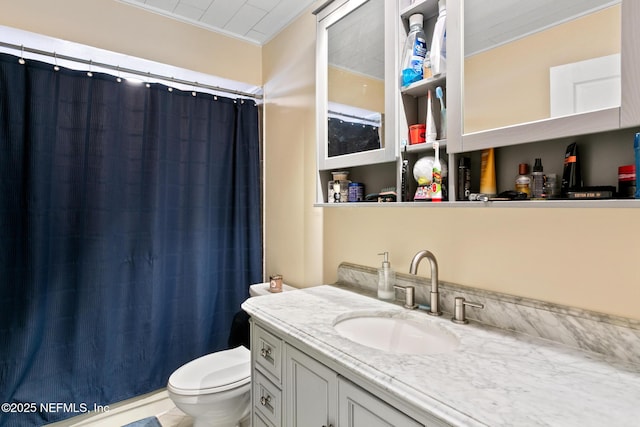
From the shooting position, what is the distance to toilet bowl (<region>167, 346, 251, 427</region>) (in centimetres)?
153

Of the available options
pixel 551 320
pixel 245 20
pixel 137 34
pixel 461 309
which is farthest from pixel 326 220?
pixel 137 34

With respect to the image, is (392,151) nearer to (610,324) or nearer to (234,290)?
(610,324)

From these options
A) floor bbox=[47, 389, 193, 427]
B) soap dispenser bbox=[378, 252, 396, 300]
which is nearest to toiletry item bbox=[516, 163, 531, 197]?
soap dispenser bbox=[378, 252, 396, 300]

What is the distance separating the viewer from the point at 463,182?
1.04m

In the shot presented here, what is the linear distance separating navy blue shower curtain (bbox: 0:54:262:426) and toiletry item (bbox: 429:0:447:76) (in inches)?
62.0

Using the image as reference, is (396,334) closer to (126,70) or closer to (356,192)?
(356,192)

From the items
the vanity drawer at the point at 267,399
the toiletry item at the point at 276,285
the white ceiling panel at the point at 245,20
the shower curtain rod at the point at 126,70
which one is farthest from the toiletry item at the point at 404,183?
the shower curtain rod at the point at 126,70

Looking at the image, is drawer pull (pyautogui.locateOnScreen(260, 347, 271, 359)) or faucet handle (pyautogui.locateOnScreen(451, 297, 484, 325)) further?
drawer pull (pyautogui.locateOnScreen(260, 347, 271, 359))

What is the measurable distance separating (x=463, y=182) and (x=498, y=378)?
560 mm

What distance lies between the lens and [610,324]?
862mm

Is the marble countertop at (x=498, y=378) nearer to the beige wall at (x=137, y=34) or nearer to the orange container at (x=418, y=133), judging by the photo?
the orange container at (x=418, y=133)

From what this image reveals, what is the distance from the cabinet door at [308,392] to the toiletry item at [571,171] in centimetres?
81

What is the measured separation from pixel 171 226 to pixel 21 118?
916 mm

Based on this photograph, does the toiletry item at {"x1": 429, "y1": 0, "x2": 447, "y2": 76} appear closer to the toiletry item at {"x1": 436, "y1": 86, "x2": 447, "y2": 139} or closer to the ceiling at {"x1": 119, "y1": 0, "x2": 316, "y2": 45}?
the toiletry item at {"x1": 436, "y1": 86, "x2": 447, "y2": 139}
